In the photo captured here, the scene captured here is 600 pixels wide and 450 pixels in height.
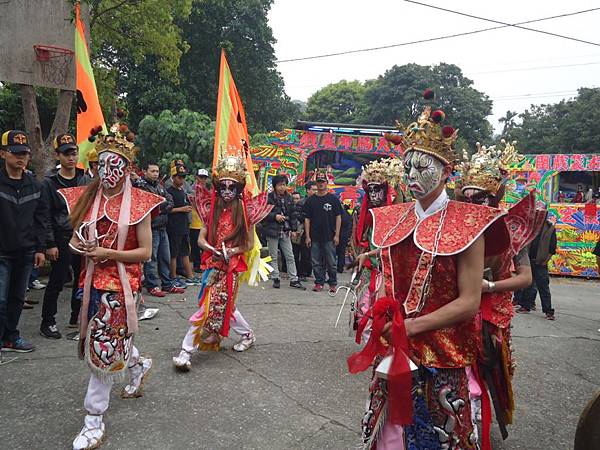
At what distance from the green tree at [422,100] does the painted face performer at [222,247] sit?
34.2 m

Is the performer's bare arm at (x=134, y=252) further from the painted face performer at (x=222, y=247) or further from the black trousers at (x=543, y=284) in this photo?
the black trousers at (x=543, y=284)

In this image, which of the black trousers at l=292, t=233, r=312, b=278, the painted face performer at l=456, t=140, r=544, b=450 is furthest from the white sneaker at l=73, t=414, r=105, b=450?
the black trousers at l=292, t=233, r=312, b=278

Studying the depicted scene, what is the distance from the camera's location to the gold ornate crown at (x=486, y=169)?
3.59 m

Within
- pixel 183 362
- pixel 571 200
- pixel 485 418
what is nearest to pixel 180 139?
pixel 183 362

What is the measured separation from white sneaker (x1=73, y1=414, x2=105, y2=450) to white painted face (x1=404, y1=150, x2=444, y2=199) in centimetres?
254

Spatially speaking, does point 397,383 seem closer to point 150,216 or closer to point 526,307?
point 150,216

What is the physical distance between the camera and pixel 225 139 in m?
6.15

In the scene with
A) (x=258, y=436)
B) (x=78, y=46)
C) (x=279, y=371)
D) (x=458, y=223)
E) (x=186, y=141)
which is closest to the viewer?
(x=458, y=223)

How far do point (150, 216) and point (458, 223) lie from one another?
2.24m

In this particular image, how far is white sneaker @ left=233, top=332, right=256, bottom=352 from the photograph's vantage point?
17.1ft

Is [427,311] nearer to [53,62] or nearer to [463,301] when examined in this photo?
[463,301]

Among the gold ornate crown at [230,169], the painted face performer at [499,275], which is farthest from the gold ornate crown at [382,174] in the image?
the painted face performer at [499,275]

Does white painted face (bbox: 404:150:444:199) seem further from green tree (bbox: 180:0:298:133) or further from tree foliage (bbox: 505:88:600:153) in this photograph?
tree foliage (bbox: 505:88:600:153)

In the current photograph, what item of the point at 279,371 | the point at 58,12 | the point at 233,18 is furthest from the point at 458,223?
the point at 233,18
